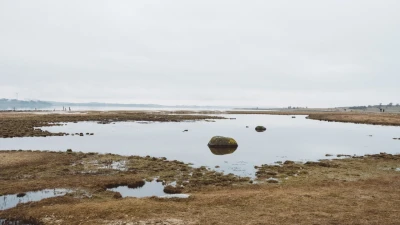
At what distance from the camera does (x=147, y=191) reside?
21203 mm

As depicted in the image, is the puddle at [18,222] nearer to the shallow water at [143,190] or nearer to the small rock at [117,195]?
the small rock at [117,195]

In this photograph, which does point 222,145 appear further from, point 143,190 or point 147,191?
point 147,191

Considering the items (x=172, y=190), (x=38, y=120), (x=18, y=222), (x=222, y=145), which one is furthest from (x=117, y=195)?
(x=38, y=120)

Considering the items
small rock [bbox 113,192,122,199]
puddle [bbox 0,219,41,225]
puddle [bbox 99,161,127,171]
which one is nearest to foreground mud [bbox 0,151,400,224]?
small rock [bbox 113,192,122,199]

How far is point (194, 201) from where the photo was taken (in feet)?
59.2

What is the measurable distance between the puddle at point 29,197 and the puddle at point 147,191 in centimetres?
366

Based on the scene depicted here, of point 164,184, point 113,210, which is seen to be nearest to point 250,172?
point 164,184

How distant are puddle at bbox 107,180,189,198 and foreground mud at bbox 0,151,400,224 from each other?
91 centimetres

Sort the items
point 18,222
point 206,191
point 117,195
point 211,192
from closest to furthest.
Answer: point 18,222 → point 117,195 → point 211,192 → point 206,191

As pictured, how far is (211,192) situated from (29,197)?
12387mm

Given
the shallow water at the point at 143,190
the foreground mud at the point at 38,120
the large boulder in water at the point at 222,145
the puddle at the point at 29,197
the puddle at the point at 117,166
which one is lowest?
the shallow water at the point at 143,190

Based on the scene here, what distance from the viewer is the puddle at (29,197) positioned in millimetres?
17297

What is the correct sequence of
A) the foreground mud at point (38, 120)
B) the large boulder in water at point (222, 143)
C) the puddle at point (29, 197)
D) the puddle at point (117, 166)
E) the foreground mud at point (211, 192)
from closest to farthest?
the foreground mud at point (211, 192) < the puddle at point (29, 197) < the puddle at point (117, 166) < the large boulder in water at point (222, 143) < the foreground mud at point (38, 120)

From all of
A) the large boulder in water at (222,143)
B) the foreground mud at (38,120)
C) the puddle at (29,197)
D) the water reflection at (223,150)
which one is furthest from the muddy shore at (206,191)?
the foreground mud at (38,120)
